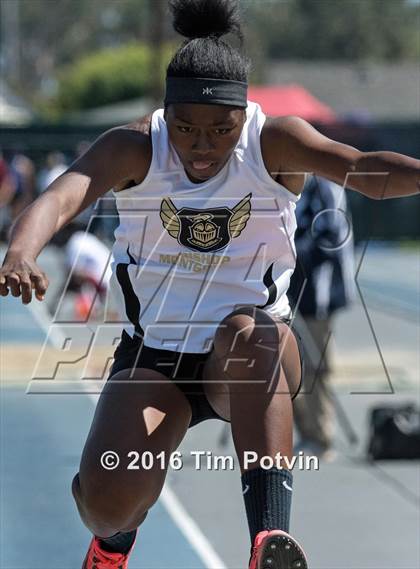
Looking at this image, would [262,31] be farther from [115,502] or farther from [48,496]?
[115,502]

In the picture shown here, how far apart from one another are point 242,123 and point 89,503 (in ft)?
4.13

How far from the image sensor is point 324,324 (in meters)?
8.00

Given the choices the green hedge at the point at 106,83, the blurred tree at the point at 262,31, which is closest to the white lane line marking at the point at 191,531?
the green hedge at the point at 106,83

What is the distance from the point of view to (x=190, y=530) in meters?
5.86

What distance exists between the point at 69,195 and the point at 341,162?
2.70ft

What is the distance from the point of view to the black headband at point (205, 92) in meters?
3.57

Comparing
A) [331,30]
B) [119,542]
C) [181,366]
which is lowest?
[331,30]

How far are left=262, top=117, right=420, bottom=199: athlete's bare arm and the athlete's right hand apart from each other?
0.99 meters

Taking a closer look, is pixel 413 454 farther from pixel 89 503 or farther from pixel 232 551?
pixel 89 503

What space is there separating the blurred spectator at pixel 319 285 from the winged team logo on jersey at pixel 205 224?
3453mm

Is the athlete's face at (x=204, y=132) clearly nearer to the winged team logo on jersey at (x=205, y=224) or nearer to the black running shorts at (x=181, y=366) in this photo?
the winged team logo on jersey at (x=205, y=224)

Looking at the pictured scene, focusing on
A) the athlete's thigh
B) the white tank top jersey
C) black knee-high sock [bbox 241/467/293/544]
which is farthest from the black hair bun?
black knee-high sock [bbox 241/467/293/544]

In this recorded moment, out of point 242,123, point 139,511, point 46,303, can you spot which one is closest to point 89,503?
point 139,511

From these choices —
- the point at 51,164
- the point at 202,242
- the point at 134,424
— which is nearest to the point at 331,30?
the point at 51,164
